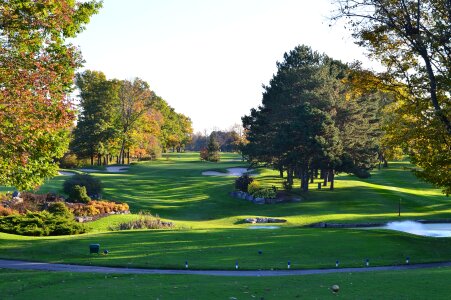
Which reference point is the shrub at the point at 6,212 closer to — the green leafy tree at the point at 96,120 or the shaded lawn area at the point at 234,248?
the shaded lawn area at the point at 234,248

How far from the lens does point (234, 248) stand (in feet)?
81.6

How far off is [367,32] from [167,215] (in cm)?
2590

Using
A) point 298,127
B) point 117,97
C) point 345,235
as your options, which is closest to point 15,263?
point 345,235

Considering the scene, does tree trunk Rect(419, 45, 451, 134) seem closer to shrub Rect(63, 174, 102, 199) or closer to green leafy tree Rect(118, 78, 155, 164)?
shrub Rect(63, 174, 102, 199)

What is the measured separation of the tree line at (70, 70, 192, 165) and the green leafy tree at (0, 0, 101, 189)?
2304 inches

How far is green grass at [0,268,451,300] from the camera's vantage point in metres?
13.1

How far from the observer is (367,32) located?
84.6 ft

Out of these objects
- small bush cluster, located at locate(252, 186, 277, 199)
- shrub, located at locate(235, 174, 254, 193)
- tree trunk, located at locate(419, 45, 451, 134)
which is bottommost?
small bush cluster, located at locate(252, 186, 277, 199)

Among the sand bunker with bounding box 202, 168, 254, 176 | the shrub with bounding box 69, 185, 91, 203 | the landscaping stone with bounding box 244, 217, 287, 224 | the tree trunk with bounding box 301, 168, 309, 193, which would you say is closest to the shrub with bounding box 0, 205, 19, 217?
the shrub with bounding box 69, 185, 91, 203

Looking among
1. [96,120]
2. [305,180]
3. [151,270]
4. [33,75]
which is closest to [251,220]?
[305,180]

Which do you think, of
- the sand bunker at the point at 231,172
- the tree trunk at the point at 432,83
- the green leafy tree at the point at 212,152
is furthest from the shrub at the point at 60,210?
the green leafy tree at the point at 212,152

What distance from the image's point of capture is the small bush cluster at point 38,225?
101 ft

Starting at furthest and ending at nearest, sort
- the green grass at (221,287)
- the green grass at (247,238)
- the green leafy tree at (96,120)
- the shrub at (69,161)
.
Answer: the green leafy tree at (96,120) < the shrub at (69,161) < the green grass at (247,238) < the green grass at (221,287)

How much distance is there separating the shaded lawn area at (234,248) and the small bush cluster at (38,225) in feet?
5.23
